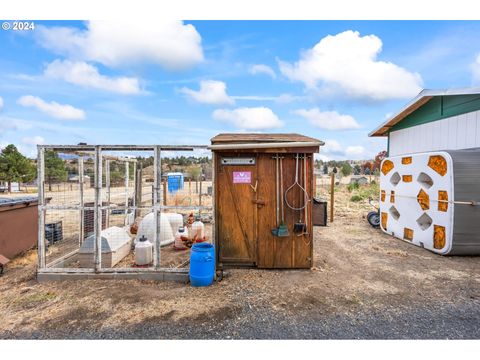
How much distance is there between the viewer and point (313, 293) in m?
4.25

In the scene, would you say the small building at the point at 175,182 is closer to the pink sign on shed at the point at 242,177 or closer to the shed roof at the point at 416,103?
the pink sign on shed at the point at 242,177

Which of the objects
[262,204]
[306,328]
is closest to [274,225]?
[262,204]

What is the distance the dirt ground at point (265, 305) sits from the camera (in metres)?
3.24

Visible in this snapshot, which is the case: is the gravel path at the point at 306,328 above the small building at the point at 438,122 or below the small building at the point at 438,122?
below

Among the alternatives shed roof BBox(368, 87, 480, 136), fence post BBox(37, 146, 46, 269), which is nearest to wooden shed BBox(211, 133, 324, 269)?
fence post BBox(37, 146, 46, 269)

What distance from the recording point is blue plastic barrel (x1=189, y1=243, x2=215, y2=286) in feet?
14.6

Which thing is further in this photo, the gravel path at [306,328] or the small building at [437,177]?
the small building at [437,177]

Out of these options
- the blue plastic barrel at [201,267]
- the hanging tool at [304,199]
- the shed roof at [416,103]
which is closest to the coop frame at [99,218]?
the blue plastic barrel at [201,267]

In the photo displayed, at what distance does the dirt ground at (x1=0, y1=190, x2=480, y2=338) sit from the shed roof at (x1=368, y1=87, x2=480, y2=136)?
428cm

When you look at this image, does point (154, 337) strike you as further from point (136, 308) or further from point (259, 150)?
point (259, 150)

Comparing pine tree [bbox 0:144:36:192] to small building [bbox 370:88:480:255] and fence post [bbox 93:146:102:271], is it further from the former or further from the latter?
small building [bbox 370:88:480:255]

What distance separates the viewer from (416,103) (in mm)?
8359

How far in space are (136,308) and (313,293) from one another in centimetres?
267

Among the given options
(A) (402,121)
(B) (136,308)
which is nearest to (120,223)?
(B) (136,308)
